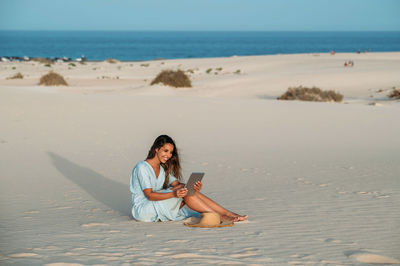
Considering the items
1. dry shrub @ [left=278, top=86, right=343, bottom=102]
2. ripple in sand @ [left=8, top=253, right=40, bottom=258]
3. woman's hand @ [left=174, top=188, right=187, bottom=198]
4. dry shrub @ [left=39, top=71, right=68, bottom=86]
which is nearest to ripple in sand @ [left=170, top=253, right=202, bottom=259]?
ripple in sand @ [left=8, top=253, right=40, bottom=258]

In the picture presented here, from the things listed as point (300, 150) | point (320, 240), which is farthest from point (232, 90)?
point (320, 240)

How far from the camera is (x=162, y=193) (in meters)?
6.31

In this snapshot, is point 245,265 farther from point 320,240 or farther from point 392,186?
point 392,186

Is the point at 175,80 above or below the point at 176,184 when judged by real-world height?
below

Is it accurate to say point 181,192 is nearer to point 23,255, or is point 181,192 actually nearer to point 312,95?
point 23,255

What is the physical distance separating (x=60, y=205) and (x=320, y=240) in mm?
3433

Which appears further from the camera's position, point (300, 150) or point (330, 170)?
point (300, 150)

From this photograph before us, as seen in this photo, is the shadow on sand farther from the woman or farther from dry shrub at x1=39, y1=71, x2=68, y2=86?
dry shrub at x1=39, y1=71, x2=68, y2=86

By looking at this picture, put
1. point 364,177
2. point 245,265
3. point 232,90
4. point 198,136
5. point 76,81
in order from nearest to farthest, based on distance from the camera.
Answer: point 245,265 < point 364,177 < point 198,136 < point 232,90 < point 76,81

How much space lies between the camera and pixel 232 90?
27.9 meters

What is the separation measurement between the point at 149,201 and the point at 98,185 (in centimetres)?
284

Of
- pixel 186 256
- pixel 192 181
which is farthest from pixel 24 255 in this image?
pixel 192 181

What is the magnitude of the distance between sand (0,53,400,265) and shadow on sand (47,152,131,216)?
2 centimetres

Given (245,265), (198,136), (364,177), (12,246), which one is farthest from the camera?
(198,136)
